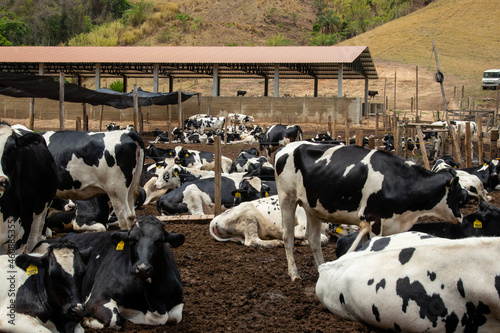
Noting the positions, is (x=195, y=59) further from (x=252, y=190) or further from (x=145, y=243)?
(x=145, y=243)

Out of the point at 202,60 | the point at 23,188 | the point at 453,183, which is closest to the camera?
the point at 23,188

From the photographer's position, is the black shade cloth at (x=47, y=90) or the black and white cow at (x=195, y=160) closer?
the black shade cloth at (x=47, y=90)

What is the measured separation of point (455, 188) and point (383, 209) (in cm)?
100

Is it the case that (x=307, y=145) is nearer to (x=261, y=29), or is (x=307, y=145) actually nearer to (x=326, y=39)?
(x=326, y=39)

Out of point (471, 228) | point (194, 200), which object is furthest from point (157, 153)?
point (471, 228)

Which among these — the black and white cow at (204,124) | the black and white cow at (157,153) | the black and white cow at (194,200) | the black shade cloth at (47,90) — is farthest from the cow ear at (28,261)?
the black and white cow at (204,124)

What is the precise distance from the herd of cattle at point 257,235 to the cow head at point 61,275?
0.04 ft

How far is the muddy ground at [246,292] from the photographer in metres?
5.30

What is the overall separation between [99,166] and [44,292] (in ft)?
13.9

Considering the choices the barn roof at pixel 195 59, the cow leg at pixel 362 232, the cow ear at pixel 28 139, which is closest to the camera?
the cow ear at pixel 28 139

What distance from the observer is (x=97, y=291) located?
538 centimetres

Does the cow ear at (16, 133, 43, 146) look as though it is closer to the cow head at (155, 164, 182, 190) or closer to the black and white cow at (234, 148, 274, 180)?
the cow head at (155, 164, 182, 190)

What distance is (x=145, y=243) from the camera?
514 cm

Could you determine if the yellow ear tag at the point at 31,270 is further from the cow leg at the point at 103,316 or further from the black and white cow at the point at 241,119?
the black and white cow at the point at 241,119
